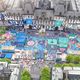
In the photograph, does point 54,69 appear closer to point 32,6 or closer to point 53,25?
point 53,25

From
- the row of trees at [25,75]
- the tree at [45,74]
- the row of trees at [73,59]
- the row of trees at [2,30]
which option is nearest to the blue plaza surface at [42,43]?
the row of trees at [2,30]

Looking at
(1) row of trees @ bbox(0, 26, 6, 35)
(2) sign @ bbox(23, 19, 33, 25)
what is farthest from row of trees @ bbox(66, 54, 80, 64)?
(1) row of trees @ bbox(0, 26, 6, 35)

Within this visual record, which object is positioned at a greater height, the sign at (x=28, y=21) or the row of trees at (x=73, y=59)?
the sign at (x=28, y=21)

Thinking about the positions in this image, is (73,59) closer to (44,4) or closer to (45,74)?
(45,74)

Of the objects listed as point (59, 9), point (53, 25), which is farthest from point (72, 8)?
point (53, 25)

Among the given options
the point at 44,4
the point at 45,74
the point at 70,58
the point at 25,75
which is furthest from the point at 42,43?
the point at 44,4

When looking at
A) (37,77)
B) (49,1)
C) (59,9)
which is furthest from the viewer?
(49,1)

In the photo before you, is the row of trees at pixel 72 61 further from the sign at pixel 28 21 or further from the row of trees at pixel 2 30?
the row of trees at pixel 2 30

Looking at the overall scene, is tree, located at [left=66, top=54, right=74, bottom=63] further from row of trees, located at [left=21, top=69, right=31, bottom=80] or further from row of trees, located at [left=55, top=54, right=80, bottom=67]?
row of trees, located at [left=21, top=69, right=31, bottom=80]
